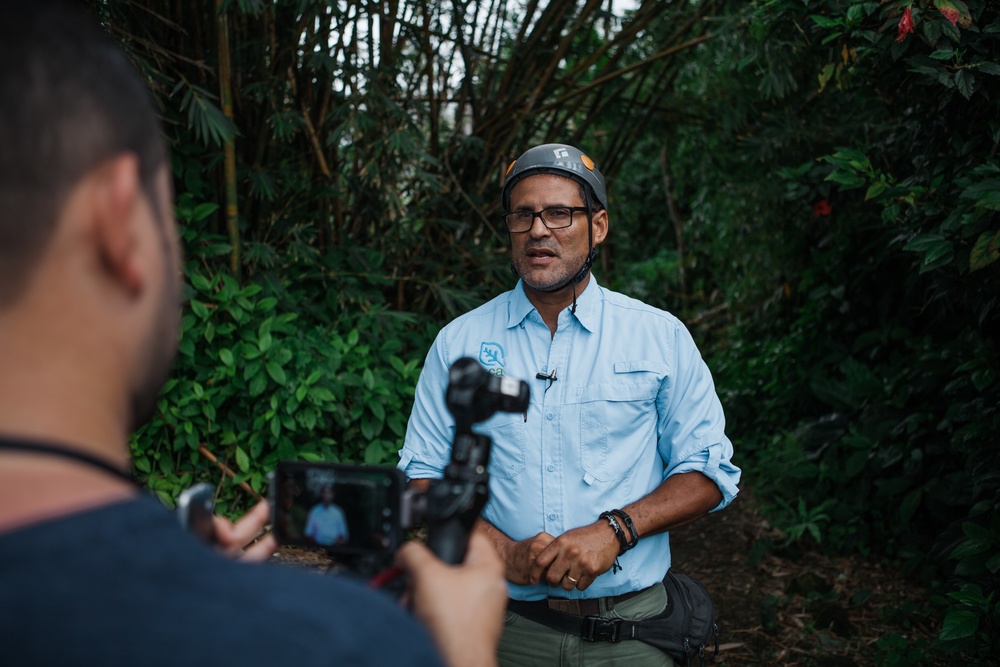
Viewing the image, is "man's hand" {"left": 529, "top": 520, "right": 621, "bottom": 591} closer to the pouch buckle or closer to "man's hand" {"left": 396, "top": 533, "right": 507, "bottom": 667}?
the pouch buckle

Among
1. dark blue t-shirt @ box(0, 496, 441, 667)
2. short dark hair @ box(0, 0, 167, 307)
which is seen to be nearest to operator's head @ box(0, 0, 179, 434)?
short dark hair @ box(0, 0, 167, 307)

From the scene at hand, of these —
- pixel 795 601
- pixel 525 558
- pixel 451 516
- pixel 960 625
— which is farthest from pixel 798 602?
pixel 451 516

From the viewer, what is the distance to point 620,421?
7.07 feet

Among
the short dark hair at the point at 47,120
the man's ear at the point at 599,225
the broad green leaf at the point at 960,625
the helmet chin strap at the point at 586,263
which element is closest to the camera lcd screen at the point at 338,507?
the short dark hair at the point at 47,120

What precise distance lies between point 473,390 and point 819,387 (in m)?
4.79

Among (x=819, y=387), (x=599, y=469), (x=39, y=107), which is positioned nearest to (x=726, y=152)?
(x=819, y=387)

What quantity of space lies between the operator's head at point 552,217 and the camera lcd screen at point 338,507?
1263mm

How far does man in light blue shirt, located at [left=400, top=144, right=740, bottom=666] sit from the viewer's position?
2072 mm

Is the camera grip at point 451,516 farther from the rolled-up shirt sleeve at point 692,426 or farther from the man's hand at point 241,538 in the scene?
the rolled-up shirt sleeve at point 692,426

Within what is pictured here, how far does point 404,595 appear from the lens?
104 cm

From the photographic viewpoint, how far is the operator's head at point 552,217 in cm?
234

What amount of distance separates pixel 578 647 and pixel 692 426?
2.07ft

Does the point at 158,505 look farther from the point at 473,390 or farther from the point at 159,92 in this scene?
the point at 159,92

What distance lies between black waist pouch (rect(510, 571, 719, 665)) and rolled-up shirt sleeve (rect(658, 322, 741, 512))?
0.27 m
